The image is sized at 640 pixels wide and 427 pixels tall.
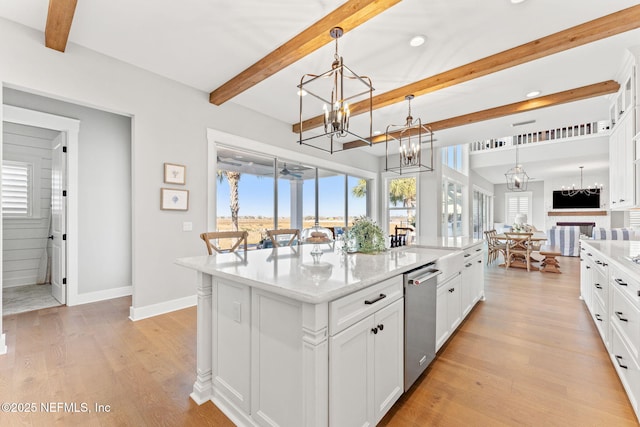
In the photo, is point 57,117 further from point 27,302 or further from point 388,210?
point 388,210

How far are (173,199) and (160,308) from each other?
52.8 inches

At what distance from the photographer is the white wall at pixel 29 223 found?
4.28 m

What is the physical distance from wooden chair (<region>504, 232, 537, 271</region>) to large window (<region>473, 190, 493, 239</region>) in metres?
3.99

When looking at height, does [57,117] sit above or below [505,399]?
above

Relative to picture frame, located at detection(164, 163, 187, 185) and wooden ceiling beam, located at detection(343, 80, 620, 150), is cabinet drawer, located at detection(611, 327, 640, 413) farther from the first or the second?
picture frame, located at detection(164, 163, 187, 185)

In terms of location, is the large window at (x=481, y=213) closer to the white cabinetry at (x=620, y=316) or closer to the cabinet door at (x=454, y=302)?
the white cabinetry at (x=620, y=316)

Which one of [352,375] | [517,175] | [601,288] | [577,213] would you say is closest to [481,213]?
[517,175]

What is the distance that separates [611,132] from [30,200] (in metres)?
8.62

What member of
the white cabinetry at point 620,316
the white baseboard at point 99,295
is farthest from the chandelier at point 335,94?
the white baseboard at point 99,295

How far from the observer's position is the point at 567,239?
311 inches

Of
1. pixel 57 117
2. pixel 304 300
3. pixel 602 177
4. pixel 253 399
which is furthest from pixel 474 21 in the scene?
pixel 602 177

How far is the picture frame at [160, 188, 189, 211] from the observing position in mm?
3443

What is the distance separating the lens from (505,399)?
183cm

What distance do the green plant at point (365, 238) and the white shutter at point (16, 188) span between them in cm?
530
